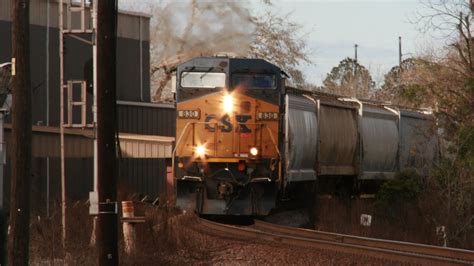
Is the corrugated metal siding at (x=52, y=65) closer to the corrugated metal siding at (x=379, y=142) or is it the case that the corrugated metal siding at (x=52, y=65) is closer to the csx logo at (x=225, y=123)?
the corrugated metal siding at (x=379, y=142)

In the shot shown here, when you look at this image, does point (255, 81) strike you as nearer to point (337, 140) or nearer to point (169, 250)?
point (337, 140)

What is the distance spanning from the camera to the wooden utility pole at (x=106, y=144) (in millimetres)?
13297

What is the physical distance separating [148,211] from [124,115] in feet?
66.0

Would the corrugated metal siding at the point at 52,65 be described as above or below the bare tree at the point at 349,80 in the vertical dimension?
below

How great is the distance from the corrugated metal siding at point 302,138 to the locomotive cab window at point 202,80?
181 cm

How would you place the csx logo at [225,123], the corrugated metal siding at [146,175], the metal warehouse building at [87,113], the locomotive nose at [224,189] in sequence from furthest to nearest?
the corrugated metal siding at [146,175] → the metal warehouse building at [87,113] → the csx logo at [225,123] → the locomotive nose at [224,189]

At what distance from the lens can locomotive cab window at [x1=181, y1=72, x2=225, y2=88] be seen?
23.5 m

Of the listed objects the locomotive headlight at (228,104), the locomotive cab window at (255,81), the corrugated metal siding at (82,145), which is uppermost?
the locomotive cab window at (255,81)

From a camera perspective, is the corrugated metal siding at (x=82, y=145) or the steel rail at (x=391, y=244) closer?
the steel rail at (x=391, y=244)

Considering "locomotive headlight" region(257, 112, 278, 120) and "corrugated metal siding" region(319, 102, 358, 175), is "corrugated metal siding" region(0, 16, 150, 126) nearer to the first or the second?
"corrugated metal siding" region(319, 102, 358, 175)

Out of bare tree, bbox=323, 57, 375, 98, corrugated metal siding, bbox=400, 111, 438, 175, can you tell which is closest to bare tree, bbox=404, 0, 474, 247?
corrugated metal siding, bbox=400, 111, 438, 175

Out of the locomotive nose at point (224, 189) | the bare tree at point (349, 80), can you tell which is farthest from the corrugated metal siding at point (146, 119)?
the bare tree at point (349, 80)

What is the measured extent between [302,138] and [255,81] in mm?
2403

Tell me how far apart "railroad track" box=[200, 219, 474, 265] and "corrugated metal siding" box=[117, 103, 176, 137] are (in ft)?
61.6
